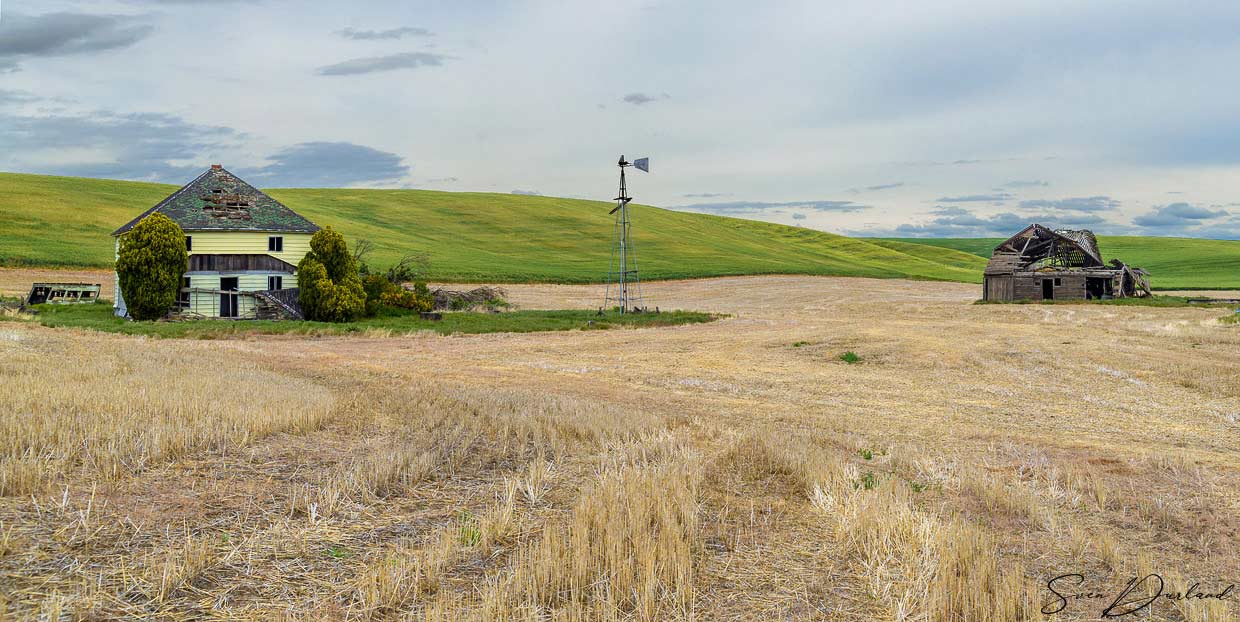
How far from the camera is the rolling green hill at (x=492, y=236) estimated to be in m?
73.5

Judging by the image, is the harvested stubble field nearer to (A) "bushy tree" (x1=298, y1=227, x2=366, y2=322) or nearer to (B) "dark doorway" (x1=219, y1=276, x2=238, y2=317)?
(A) "bushy tree" (x1=298, y1=227, x2=366, y2=322)

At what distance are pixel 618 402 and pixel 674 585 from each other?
10767 millimetres

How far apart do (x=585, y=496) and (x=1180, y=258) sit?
14780 cm

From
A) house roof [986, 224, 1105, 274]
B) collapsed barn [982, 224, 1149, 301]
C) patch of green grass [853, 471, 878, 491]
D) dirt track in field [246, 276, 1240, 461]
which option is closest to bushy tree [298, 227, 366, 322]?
dirt track in field [246, 276, 1240, 461]

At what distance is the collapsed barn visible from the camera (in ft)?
184

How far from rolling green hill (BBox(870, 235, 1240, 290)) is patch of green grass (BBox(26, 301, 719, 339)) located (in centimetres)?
6941

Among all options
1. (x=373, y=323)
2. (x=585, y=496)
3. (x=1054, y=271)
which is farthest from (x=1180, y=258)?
(x=585, y=496)

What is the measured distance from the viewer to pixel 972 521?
826 centimetres

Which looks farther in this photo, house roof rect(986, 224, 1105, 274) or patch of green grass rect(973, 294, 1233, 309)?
house roof rect(986, 224, 1105, 274)

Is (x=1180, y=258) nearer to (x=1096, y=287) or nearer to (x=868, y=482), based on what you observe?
(x=1096, y=287)

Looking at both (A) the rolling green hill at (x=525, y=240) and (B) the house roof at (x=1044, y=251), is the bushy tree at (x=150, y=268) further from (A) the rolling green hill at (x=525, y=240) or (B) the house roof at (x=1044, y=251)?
(B) the house roof at (x=1044, y=251)

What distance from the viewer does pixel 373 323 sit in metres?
37.2

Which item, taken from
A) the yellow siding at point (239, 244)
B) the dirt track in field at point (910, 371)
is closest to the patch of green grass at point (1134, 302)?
the dirt track in field at point (910, 371)

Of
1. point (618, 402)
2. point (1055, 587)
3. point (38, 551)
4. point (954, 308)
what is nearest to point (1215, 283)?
point (954, 308)
